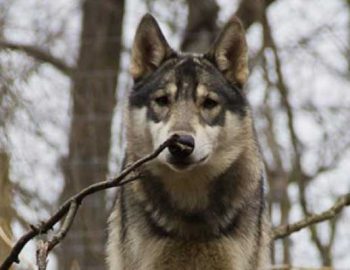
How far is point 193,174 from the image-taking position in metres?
5.38

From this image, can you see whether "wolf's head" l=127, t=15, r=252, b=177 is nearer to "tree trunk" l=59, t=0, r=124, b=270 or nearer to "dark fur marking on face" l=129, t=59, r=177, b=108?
"dark fur marking on face" l=129, t=59, r=177, b=108

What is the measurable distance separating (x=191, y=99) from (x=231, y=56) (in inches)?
21.2

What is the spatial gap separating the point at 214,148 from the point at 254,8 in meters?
3.88

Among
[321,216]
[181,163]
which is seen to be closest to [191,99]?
[181,163]

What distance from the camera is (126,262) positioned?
17.3ft

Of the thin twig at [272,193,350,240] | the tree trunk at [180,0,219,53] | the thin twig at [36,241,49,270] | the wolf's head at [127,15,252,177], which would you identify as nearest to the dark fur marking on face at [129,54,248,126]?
the wolf's head at [127,15,252,177]

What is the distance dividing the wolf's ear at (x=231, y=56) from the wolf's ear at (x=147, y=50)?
0.25 metres

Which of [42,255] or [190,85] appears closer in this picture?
[42,255]

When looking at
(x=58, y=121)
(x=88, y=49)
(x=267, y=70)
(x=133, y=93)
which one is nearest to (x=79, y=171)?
(x=58, y=121)

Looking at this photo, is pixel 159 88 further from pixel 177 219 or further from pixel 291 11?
pixel 291 11

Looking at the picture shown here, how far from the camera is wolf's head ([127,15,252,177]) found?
5027 millimetres

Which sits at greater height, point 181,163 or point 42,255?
point 181,163

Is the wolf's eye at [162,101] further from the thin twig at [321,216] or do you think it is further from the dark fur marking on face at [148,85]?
the thin twig at [321,216]

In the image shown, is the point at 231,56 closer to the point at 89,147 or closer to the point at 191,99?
the point at 191,99
